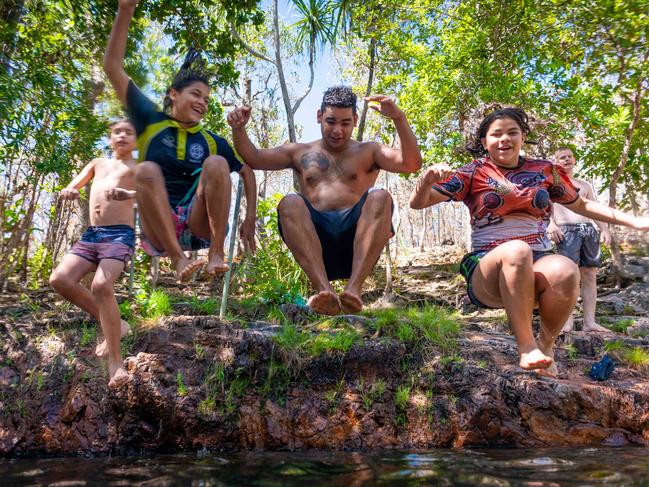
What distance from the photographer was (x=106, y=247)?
4070 mm

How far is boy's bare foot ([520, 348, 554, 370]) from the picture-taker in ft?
9.29

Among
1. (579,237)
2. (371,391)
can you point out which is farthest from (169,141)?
(579,237)

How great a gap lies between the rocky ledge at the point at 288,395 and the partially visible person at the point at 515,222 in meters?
1.88

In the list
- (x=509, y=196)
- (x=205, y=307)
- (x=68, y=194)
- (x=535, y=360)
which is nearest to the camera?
(x=535, y=360)

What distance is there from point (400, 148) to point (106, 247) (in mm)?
2204

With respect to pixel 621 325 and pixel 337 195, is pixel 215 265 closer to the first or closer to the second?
pixel 337 195

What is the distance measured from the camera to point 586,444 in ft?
15.2

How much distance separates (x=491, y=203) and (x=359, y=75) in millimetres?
12380

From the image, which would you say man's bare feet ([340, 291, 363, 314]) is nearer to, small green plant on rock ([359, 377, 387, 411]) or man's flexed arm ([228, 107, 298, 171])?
man's flexed arm ([228, 107, 298, 171])

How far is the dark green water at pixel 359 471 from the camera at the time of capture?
2.54 m

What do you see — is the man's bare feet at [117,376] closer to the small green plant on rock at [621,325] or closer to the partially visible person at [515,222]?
the partially visible person at [515,222]

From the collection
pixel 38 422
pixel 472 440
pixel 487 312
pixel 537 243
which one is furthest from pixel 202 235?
pixel 487 312

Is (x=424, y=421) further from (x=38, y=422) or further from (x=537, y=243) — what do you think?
(x=38, y=422)

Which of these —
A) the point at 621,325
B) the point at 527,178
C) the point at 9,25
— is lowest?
the point at 621,325
